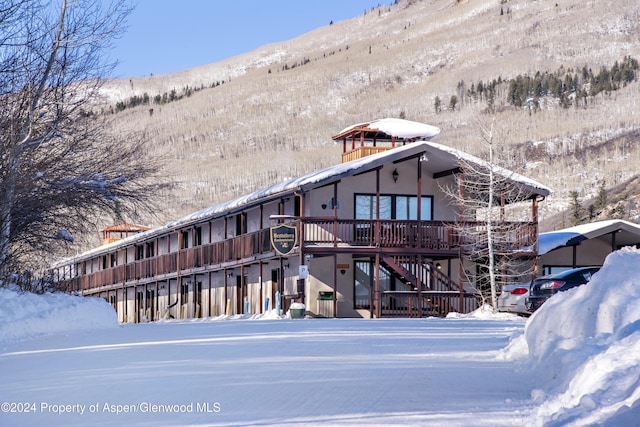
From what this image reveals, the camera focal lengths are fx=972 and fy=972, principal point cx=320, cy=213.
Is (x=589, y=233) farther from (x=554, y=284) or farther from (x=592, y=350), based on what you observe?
(x=592, y=350)

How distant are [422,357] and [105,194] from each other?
46.7 feet

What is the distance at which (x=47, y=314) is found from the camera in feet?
63.3

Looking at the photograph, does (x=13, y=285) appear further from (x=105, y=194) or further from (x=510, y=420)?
(x=510, y=420)

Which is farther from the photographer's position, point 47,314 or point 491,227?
point 491,227

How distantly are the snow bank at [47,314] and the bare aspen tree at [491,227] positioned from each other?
51.2ft

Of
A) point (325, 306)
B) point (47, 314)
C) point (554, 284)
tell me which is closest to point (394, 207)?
point (325, 306)

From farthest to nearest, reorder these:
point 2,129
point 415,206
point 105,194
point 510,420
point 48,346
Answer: point 415,206
point 105,194
point 2,129
point 48,346
point 510,420

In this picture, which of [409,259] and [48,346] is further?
[409,259]

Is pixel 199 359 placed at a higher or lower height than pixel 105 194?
lower

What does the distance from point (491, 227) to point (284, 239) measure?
293 inches

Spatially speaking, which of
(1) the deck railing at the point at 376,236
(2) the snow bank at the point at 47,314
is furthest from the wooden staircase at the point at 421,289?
(2) the snow bank at the point at 47,314

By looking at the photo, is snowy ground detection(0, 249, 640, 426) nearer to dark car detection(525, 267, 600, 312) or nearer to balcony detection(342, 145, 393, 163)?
dark car detection(525, 267, 600, 312)

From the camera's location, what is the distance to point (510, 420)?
26.2 ft

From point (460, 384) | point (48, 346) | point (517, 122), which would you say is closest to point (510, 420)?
point (460, 384)
